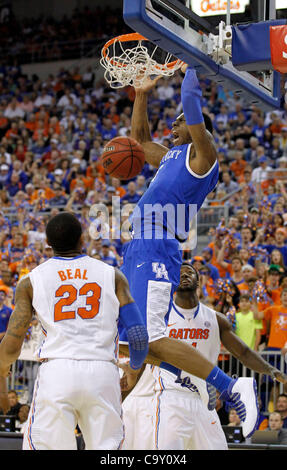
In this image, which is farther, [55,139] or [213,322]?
[55,139]

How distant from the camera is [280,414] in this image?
9.37 metres

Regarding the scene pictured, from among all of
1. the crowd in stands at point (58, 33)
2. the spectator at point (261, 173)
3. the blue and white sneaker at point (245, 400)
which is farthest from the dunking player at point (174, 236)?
the crowd in stands at point (58, 33)

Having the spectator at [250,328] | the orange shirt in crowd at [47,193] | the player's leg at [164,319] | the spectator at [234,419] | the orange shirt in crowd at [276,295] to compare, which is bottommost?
the spectator at [234,419]

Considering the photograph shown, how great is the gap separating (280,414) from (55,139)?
12.4 metres

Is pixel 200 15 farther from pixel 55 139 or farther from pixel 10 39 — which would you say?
pixel 10 39

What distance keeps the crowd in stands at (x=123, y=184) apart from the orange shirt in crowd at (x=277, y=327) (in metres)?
0.01

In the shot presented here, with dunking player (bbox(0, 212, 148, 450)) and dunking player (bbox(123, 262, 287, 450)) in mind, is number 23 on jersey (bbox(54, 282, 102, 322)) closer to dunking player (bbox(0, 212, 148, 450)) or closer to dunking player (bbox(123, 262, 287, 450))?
dunking player (bbox(0, 212, 148, 450))

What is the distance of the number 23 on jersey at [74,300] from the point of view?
4.94m

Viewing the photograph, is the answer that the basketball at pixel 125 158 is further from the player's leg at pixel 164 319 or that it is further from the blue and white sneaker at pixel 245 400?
the blue and white sneaker at pixel 245 400

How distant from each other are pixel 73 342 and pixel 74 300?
0.27m

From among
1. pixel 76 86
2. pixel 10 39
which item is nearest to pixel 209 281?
pixel 76 86

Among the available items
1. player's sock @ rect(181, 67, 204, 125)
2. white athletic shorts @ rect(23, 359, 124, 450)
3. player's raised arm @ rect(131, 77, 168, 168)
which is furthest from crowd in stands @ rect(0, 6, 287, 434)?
white athletic shorts @ rect(23, 359, 124, 450)

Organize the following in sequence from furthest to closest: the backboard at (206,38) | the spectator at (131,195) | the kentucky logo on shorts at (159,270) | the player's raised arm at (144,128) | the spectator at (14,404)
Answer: the spectator at (131,195)
the spectator at (14,404)
the player's raised arm at (144,128)
the kentucky logo on shorts at (159,270)
the backboard at (206,38)

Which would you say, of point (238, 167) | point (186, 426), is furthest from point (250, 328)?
point (238, 167)
